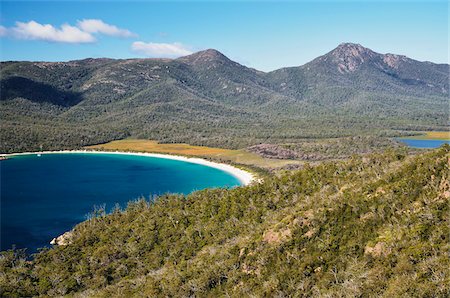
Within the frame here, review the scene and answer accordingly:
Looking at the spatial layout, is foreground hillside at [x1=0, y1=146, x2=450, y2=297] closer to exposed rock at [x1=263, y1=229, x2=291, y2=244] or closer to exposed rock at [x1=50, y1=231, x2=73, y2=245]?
exposed rock at [x1=263, y1=229, x2=291, y2=244]

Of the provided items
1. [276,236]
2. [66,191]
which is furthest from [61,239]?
[66,191]

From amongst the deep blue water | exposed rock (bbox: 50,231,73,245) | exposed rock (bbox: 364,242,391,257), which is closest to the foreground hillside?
exposed rock (bbox: 364,242,391,257)

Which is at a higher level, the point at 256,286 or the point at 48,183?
the point at 256,286

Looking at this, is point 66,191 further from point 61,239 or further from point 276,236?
point 276,236

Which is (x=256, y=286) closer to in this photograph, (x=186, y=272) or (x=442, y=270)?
(x=186, y=272)

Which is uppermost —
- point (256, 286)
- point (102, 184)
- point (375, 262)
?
point (375, 262)

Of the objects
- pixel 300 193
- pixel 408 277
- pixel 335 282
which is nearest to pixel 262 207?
pixel 300 193

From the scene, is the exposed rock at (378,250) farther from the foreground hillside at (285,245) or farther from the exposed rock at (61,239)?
the exposed rock at (61,239)
